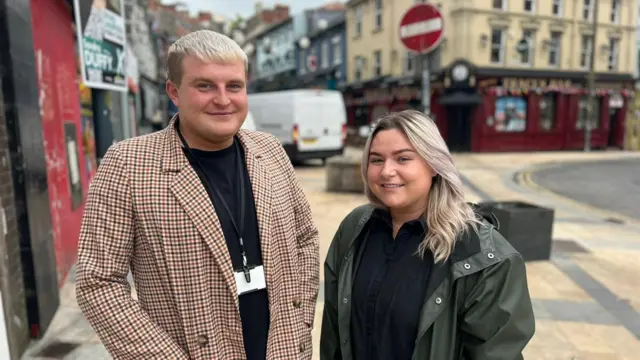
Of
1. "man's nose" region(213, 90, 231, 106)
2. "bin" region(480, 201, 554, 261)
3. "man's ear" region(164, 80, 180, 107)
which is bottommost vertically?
"bin" region(480, 201, 554, 261)

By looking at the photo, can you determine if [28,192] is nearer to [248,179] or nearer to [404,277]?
[248,179]

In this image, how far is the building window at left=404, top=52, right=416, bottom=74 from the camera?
22409mm

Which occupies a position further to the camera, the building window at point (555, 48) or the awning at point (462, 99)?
the building window at point (555, 48)

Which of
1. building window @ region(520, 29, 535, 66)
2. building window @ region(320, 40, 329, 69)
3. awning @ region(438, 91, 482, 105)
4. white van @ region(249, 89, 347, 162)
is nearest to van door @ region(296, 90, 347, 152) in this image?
white van @ region(249, 89, 347, 162)

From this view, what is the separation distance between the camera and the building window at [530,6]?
21.7 meters

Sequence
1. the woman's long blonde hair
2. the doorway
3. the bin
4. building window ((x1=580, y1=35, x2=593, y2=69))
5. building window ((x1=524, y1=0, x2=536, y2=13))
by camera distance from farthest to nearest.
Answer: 1. building window ((x1=580, y1=35, x2=593, y2=69))
2. building window ((x1=524, y1=0, x2=536, y2=13))
3. the doorway
4. the bin
5. the woman's long blonde hair

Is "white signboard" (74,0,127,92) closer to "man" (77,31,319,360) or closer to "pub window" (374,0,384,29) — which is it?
"man" (77,31,319,360)

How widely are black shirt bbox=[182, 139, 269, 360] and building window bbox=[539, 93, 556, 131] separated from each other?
75.1ft

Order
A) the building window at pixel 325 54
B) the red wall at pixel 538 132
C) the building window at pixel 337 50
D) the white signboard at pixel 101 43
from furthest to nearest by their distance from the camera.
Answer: the building window at pixel 325 54
the building window at pixel 337 50
the red wall at pixel 538 132
the white signboard at pixel 101 43

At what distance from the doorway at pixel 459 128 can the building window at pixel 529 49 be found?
3.57 meters

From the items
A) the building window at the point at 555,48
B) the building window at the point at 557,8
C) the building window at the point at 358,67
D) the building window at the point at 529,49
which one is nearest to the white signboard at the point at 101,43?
the building window at the point at 529,49

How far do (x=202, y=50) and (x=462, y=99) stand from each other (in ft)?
66.0

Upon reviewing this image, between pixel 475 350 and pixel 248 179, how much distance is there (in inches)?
38.2

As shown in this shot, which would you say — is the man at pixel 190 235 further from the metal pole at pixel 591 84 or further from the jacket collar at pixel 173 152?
the metal pole at pixel 591 84
